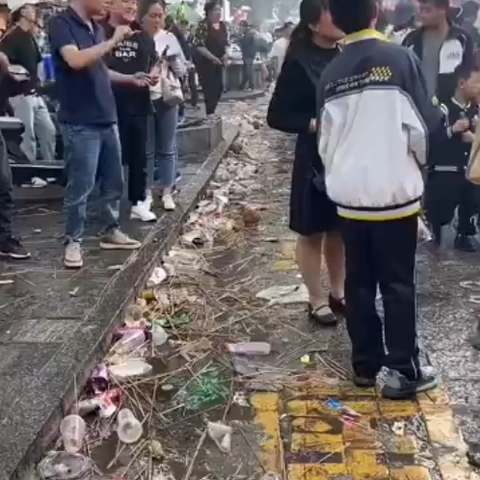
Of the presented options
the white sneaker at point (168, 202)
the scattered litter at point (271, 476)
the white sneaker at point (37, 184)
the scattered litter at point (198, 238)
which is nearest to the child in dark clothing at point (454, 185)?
the scattered litter at point (198, 238)

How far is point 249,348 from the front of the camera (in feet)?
16.8

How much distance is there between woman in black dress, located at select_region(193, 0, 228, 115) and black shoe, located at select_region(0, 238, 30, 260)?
7.97 meters

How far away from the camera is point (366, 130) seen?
418 centimetres

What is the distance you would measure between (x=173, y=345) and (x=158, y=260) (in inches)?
62.3

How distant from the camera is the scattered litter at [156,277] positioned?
6.27 meters

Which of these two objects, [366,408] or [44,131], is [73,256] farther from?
[44,131]

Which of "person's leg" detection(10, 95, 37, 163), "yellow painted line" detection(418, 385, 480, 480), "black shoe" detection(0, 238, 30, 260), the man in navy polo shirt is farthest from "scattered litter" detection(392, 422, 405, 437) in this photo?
"person's leg" detection(10, 95, 37, 163)

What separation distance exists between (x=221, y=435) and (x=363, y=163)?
140 centimetres

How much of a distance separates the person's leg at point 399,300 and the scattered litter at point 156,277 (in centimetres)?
220

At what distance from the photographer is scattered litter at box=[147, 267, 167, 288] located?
6.27m

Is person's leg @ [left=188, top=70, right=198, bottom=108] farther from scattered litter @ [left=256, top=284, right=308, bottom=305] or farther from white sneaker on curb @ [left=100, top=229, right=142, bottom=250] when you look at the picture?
scattered litter @ [left=256, top=284, right=308, bottom=305]

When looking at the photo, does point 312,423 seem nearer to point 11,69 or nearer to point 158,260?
point 158,260

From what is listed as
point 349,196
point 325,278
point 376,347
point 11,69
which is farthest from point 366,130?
point 11,69

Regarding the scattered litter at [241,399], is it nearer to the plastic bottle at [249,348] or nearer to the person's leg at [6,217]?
the plastic bottle at [249,348]
